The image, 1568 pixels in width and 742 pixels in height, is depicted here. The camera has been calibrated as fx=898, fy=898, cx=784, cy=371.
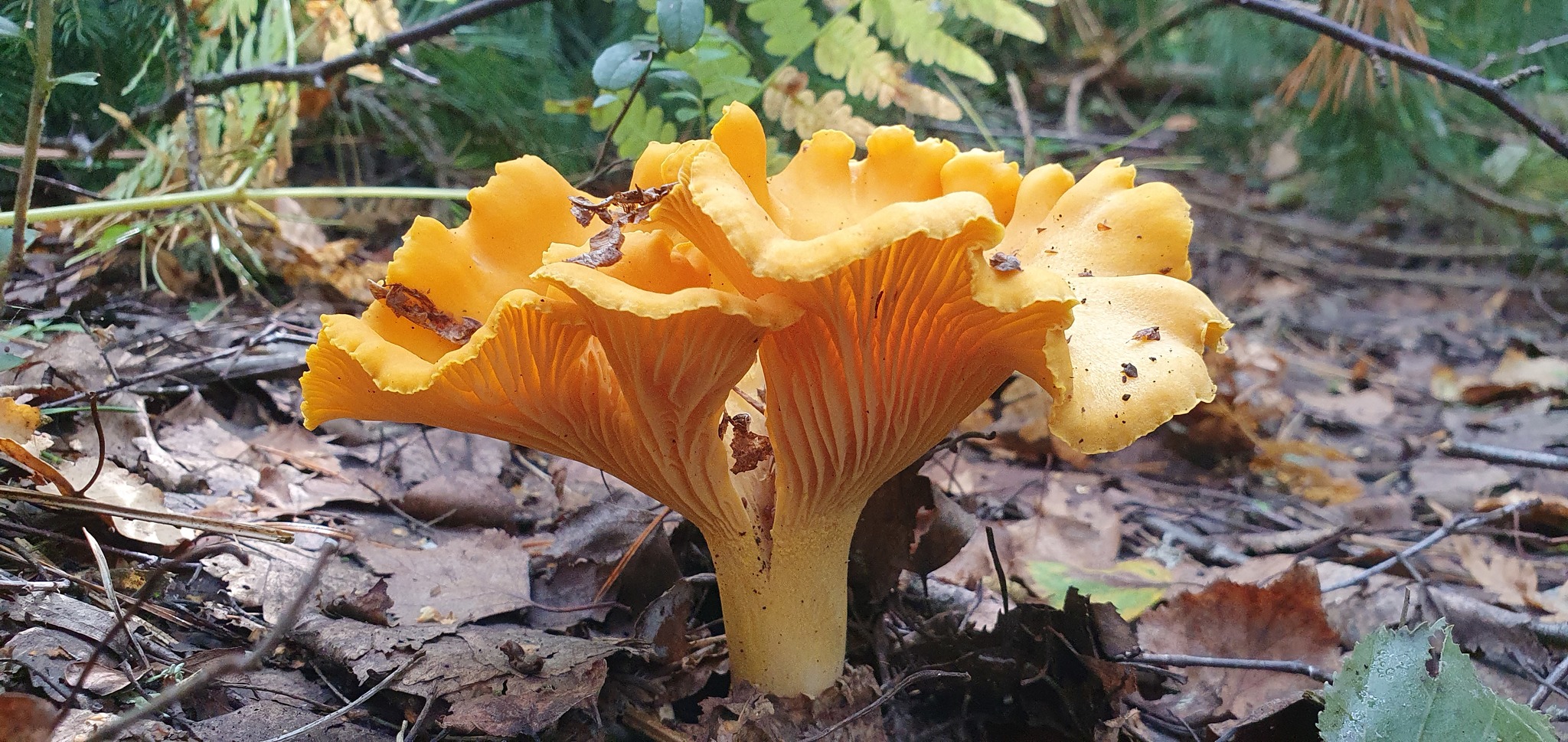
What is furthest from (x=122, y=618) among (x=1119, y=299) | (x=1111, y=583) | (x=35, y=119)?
(x=1111, y=583)

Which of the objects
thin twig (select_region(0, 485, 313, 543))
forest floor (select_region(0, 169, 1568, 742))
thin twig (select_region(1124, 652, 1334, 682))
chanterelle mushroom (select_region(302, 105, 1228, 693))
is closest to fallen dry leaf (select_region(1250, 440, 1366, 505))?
forest floor (select_region(0, 169, 1568, 742))

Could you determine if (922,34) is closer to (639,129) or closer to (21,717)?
(639,129)

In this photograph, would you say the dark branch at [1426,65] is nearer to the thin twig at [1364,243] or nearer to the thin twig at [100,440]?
the thin twig at [100,440]

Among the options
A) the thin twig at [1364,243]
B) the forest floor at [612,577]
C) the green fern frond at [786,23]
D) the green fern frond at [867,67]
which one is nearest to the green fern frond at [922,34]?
the green fern frond at [867,67]

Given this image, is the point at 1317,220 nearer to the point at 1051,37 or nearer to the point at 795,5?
the point at 1051,37

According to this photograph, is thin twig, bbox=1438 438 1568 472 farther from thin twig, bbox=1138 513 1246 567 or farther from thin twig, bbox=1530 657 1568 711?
thin twig, bbox=1530 657 1568 711

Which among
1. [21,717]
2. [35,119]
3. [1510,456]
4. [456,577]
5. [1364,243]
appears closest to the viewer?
[21,717]
